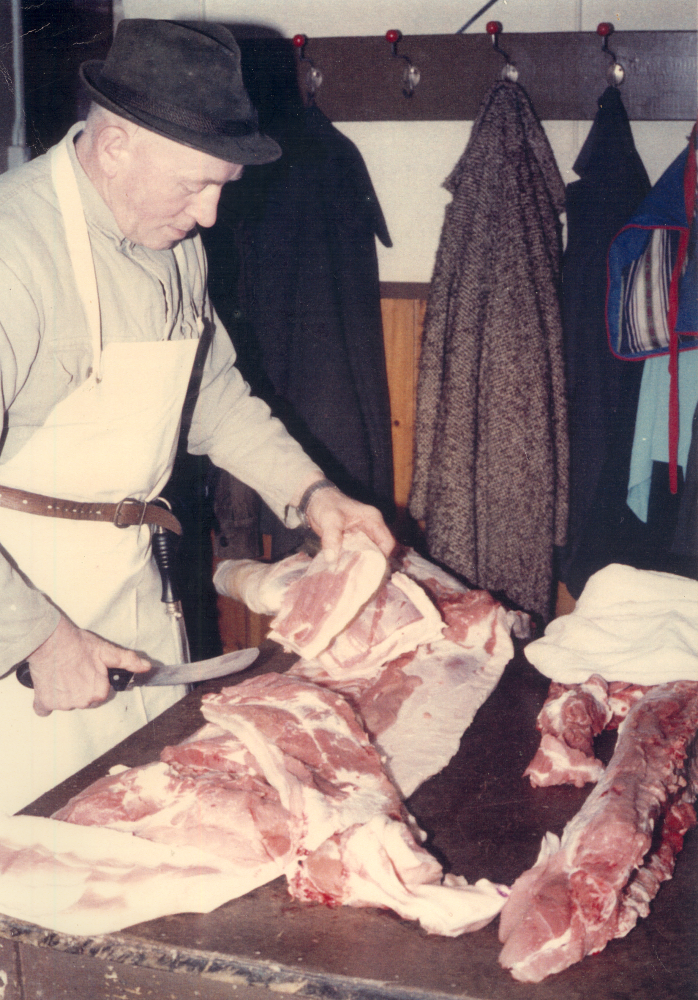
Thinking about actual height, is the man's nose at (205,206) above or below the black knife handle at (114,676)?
above

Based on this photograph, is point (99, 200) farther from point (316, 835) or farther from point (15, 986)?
point (15, 986)

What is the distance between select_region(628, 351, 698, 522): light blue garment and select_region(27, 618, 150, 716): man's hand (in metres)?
1.88

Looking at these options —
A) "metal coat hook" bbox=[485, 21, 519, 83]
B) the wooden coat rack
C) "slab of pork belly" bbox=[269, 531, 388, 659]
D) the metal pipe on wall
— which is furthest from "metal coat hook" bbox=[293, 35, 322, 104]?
"slab of pork belly" bbox=[269, 531, 388, 659]

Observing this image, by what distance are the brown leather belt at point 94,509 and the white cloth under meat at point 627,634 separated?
2.93 ft

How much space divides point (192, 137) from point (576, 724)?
4.28ft

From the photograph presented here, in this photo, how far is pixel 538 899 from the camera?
1.15 metres

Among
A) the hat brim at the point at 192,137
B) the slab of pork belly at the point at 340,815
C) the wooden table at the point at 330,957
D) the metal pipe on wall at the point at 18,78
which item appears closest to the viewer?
the wooden table at the point at 330,957

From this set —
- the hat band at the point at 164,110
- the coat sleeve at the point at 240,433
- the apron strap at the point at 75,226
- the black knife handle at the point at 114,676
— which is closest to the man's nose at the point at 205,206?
the hat band at the point at 164,110

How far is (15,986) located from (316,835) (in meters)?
0.46

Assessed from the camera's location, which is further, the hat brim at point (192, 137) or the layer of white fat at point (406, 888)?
the hat brim at point (192, 137)

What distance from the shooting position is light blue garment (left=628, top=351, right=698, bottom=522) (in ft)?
8.62

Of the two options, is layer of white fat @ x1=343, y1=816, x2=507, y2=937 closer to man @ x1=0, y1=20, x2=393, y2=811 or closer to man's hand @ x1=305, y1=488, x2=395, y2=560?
man @ x1=0, y1=20, x2=393, y2=811

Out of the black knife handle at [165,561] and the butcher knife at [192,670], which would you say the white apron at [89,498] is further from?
the butcher knife at [192,670]

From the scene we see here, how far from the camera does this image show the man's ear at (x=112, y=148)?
1.55m
